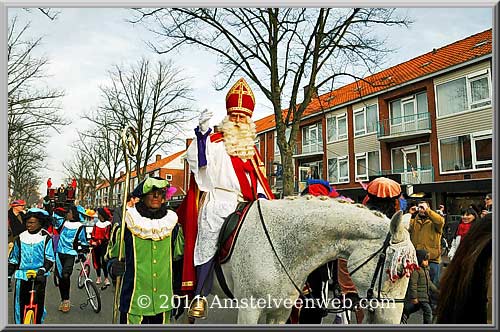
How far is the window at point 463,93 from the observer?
15086 millimetres

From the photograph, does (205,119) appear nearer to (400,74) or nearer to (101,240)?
(101,240)

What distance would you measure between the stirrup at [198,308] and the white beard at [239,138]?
1411mm

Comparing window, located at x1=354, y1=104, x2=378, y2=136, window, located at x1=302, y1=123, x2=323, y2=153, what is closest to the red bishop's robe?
window, located at x1=354, y1=104, x2=378, y2=136

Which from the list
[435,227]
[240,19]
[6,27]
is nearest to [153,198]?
[6,27]

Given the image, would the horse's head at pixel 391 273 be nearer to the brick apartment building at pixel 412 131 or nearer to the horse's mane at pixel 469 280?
the horse's mane at pixel 469 280

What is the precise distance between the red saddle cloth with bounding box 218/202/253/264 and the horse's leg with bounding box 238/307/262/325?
1.65 feet

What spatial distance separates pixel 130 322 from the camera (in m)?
4.23

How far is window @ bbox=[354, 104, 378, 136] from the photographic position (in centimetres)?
2171

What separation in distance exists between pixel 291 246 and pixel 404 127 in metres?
18.6

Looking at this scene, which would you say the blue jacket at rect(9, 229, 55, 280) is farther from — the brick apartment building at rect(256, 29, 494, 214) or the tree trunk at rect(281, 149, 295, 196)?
the brick apartment building at rect(256, 29, 494, 214)

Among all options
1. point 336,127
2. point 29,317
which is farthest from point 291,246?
point 336,127

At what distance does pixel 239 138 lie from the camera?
15.0 ft

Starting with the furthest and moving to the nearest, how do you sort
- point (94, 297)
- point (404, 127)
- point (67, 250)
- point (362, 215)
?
point (404, 127), point (94, 297), point (67, 250), point (362, 215)

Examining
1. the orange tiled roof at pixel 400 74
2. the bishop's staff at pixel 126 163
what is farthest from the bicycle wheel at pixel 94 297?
the orange tiled roof at pixel 400 74
